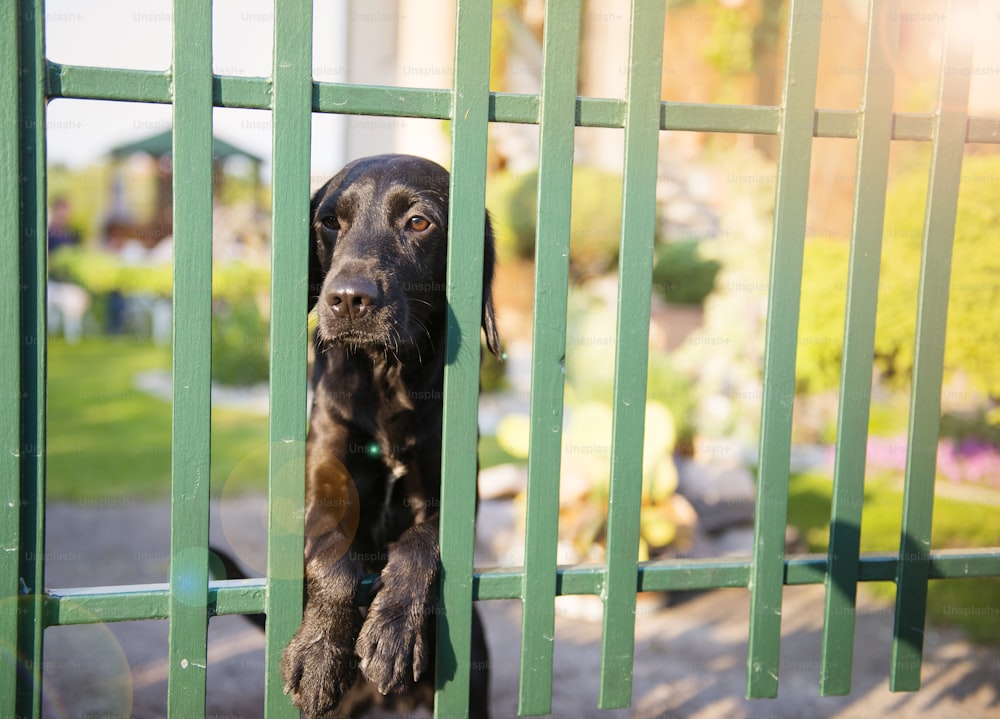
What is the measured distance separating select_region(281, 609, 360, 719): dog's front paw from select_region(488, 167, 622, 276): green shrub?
7.14 metres

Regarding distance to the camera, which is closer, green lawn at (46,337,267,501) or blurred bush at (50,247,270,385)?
green lawn at (46,337,267,501)

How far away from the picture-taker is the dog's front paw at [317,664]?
84.7 inches

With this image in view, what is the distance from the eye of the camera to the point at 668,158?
35.8ft

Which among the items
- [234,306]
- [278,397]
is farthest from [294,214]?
[234,306]

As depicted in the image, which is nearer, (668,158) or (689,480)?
(689,480)

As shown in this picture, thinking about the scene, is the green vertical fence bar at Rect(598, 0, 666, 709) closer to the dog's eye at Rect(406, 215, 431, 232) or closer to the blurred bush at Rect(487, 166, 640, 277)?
the dog's eye at Rect(406, 215, 431, 232)

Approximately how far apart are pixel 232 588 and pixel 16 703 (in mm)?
598

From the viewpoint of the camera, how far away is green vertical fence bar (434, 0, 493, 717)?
2.12 meters

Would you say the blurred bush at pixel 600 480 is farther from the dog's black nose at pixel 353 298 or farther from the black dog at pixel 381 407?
the dog's black nose at pixel 353 298

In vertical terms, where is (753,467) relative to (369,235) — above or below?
below

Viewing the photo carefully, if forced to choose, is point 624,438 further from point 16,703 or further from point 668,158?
point 668,158

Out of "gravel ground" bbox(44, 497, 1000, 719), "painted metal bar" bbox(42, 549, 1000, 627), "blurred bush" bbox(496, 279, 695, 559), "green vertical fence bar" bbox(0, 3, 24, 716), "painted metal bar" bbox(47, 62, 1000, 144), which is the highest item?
"painted metal bar" bbox(47, 62, 1000, 144)

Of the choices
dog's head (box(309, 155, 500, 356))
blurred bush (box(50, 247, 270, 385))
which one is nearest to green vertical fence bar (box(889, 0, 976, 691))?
dog's head (box(309, 155, 500, 356))

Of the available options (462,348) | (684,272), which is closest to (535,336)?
(462,348)
